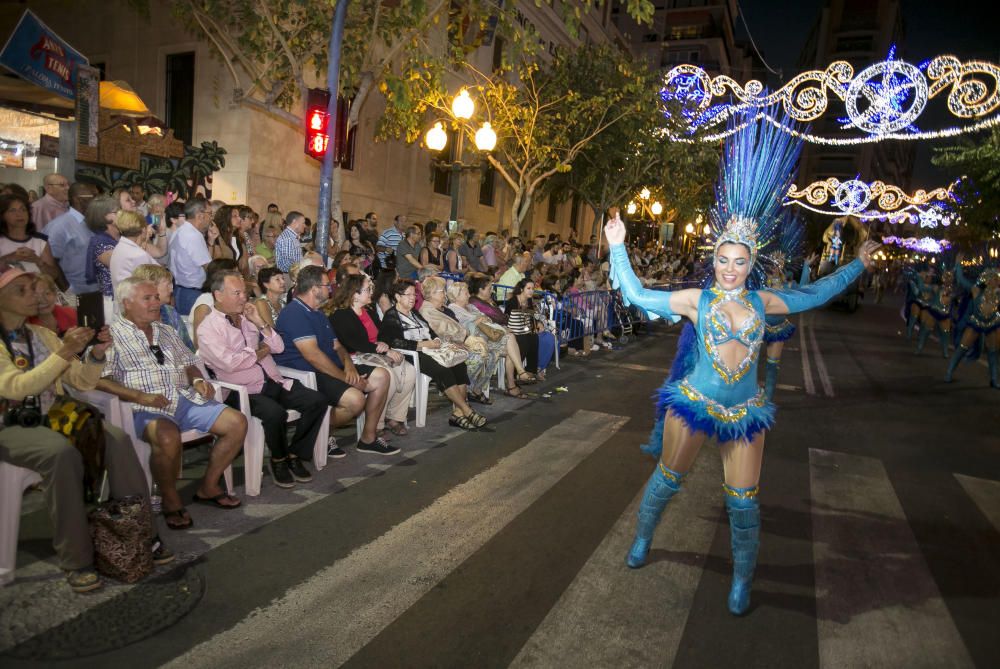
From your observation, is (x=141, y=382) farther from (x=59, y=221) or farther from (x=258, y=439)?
(x=59, y=221)

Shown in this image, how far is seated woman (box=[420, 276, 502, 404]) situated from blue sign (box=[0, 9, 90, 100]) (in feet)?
19.5

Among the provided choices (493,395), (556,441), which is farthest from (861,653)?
(493,395)

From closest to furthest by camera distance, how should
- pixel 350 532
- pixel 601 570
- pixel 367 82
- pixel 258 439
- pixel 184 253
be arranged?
pixel 601 570 → pixel 350 532 → pixel 258 439 → pixel 184 253 → pixel 367 82

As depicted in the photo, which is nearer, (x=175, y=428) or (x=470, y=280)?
(x=175, y=428)

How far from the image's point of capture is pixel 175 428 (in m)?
4.38

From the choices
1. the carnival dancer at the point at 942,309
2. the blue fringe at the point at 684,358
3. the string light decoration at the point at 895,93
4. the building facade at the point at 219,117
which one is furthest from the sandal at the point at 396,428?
the carnival dancer at the point at 942,309

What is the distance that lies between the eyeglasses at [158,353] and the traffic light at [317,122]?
5071 millimetres

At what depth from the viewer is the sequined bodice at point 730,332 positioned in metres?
3.89

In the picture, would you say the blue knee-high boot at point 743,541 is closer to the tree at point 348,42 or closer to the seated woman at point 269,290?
the seated woman at point 269,290

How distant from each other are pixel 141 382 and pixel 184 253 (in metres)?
2.93

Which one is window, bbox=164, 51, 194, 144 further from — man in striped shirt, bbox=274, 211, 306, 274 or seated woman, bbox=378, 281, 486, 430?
seated woman, bbox=378, 281, 486, 430

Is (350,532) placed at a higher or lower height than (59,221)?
lower

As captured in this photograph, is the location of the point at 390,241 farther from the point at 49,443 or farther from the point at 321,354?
the point at 49,443

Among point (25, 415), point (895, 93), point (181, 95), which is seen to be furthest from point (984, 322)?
point (181, 95)
